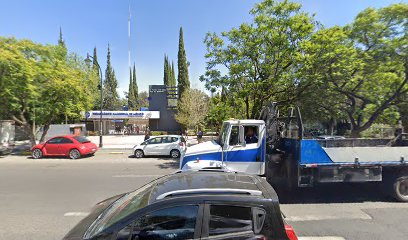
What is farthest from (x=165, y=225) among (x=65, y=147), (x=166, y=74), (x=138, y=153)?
(x=166, y=74)

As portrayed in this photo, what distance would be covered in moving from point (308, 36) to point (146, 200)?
1375 cm

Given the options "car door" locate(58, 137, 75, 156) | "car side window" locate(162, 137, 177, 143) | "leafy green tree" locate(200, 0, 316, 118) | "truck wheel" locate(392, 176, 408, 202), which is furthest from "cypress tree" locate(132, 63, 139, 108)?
"truck wheel" locate(392, 176, 408, 202)

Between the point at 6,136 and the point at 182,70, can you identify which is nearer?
the point at 6,136

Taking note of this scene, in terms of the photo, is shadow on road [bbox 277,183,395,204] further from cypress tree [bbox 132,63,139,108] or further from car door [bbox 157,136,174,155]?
cypress tree [bbox 132,63,139,108]

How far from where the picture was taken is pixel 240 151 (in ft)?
24.7

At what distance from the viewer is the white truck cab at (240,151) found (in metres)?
7.49

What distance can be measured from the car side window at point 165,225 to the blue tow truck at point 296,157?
429cm

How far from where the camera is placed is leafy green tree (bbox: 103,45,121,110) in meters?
66.3

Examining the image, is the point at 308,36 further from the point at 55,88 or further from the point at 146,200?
the point at 55,88

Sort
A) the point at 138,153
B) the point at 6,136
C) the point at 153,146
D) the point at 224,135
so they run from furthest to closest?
the point at 6,136, the point at 138,153, the point at 153,146, the point at 224,135

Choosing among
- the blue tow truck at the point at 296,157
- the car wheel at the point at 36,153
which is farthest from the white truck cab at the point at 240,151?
the car wheel at the point at 36,153

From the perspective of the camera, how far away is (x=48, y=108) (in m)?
19.4

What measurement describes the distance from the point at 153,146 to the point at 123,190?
29.8 ft

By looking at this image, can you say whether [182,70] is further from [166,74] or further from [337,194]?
[337,194]
